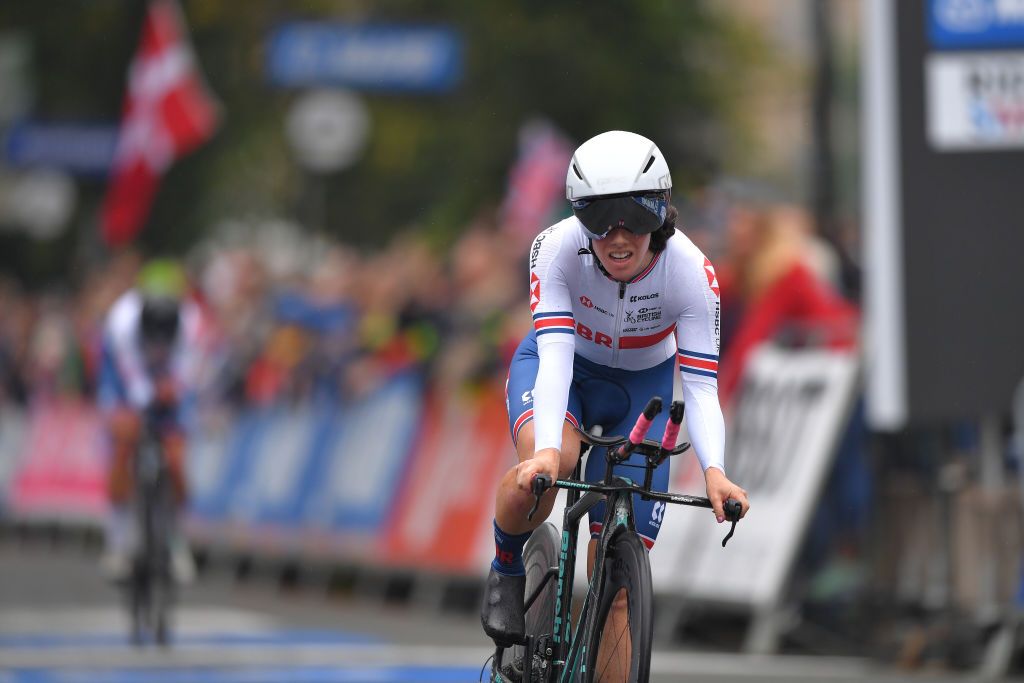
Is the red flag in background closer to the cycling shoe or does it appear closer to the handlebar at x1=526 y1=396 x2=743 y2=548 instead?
the cycling shoe

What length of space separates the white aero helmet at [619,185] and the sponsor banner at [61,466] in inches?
706

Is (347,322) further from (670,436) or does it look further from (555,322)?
(670,436)

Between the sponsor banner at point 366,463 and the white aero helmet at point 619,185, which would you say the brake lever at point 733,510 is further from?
the sponsor banner at point 366,463

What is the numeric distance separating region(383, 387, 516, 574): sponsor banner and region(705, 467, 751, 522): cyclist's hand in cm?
816

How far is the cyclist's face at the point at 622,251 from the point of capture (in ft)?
23.4

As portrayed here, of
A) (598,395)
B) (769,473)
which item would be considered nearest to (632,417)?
(598,395)

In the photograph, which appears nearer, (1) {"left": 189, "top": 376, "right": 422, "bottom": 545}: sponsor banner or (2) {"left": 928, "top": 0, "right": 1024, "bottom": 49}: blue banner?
(2) {"left": 928, "top": 0, "right": 1024, "bottom": 49}: blue banner

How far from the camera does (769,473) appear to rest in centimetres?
1293

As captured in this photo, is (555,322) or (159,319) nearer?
(555,322)

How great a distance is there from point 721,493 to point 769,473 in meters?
6.11

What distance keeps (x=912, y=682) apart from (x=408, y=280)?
699 cm

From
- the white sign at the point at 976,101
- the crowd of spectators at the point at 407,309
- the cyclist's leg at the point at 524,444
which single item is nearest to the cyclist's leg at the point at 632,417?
the cyclist's leg at the point at 524,444

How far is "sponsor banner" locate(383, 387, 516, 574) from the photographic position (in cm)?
1555

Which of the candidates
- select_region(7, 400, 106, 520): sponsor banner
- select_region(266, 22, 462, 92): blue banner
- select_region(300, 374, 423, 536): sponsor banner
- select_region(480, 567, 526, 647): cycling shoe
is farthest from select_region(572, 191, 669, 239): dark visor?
select_region(7, 400, 106, 520): sponsor banner
